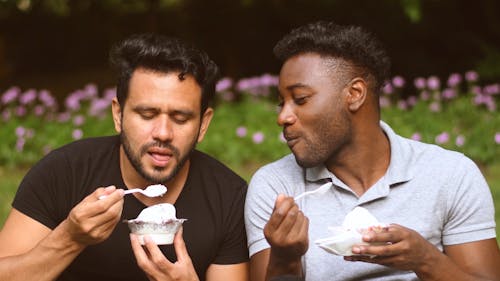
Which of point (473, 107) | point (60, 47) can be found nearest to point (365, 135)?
point (473, 107)

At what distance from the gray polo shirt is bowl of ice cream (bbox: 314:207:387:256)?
40cm

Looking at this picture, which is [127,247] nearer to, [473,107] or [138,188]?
[138,188]

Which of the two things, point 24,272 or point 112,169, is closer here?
point 24,272

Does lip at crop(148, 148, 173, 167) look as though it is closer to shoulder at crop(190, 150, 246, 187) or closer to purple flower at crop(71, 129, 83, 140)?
shoulder at crop(190, 150, 246, 187)

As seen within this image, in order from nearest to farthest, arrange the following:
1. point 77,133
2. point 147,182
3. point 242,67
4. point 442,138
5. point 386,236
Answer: point 386,236 < point 147,182 < point 442,138 < point 77,133 < point 242,67

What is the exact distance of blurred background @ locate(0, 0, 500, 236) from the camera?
8.40 m

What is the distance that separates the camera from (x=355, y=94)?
377 cm

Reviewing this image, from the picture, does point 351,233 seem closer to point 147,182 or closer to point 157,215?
point 157,215

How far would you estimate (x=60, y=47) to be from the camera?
15094 mm

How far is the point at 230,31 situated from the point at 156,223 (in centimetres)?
1017

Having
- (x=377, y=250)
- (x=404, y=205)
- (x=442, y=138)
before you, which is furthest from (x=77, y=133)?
(x=377, y=250)

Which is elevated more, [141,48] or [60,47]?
[60,47]

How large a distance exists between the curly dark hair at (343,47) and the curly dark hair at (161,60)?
0.33 m

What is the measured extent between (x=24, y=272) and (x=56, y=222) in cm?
33
